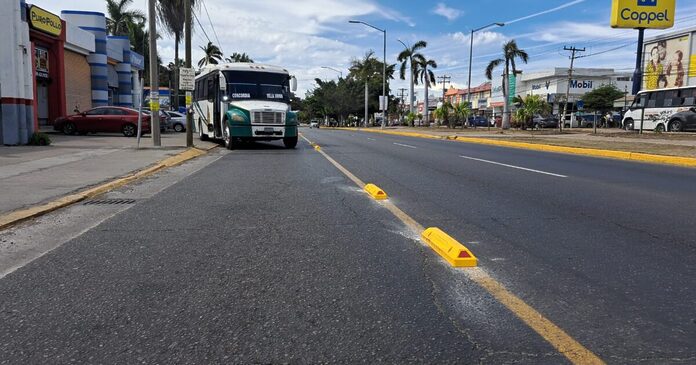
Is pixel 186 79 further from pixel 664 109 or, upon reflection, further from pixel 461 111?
pixel 461 111

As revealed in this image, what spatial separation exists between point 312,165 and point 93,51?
82.6 feet

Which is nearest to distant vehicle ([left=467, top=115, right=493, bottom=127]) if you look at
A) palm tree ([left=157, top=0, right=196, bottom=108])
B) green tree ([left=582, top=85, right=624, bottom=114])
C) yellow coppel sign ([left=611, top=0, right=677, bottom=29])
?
green tree ([left=582, top=85, right=624, bottom=114])

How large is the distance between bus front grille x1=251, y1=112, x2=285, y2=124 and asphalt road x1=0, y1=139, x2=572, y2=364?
1111 centimetres

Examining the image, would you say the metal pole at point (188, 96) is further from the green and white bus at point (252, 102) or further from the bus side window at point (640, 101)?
the bus side window at point (640, 101)

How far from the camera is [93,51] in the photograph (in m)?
32.4

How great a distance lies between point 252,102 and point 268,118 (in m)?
0.78

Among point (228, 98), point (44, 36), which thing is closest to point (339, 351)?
point (228, 98)

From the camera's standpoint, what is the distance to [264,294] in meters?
3.91

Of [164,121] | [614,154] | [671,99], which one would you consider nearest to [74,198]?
[614,154]

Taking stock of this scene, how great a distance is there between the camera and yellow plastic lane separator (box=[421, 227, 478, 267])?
15.0ft

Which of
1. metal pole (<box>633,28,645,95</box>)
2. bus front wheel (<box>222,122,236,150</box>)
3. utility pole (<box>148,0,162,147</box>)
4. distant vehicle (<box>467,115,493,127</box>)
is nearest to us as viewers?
utility pole (<box>148,0,162,147</box>)

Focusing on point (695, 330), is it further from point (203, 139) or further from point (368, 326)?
point (203, 139)

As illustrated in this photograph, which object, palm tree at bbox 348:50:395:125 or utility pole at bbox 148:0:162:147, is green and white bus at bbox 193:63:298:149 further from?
palm tree at bbox 348:50:395:125

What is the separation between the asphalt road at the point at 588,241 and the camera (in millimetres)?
3352
